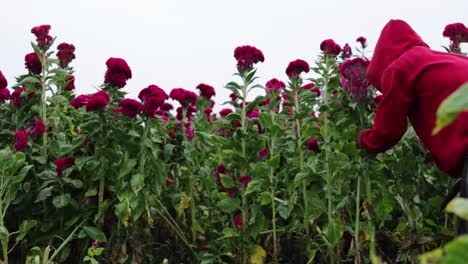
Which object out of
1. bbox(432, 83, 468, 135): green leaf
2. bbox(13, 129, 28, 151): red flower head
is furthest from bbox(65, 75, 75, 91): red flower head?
bbox(432, 83, 468, 135): green leaf

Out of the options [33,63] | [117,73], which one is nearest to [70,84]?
[33,63]

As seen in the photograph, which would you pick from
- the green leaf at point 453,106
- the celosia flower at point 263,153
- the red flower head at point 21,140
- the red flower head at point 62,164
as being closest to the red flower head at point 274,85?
the celosia flower at point 263,153

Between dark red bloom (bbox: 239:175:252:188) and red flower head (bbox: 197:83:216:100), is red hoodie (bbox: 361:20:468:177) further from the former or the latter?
red flower head (bbox: 197:83:216:100)

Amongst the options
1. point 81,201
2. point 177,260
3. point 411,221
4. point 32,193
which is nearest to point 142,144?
point 81,201

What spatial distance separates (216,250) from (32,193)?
127 cm

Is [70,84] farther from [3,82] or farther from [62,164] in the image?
[62,164]

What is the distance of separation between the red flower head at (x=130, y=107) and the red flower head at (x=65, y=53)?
1277mm

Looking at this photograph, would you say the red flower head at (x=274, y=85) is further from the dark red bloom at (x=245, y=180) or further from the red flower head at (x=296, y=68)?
the dark red bloom at (x=245, y=180)

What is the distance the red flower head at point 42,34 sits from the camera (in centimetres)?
419

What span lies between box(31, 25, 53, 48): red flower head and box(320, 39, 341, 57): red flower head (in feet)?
6.34

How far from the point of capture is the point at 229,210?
392 cm

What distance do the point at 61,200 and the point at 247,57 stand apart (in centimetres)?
153

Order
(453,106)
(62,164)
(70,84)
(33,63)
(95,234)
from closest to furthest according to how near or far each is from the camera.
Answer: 1. (453,106)
2. (95,234)
3. (62,164)
4. (33,63)
5. (70,84)

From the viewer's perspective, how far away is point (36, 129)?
389cm
